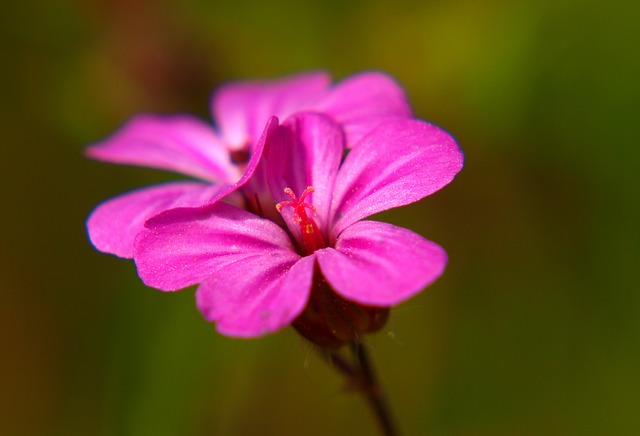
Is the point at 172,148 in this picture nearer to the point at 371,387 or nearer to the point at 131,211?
the point at 131,211

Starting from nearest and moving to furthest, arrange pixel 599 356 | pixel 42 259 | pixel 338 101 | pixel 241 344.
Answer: pixel 338 101 → pixel 599 356 → pixel 241 344 → pixel 42 259

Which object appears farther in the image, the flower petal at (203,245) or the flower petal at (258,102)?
the flower petal at (258,102)

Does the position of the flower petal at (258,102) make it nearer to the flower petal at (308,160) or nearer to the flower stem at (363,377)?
the flower petal at (308,160)

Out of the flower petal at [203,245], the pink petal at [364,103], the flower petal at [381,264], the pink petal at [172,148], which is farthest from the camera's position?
the pink petal at [172,148]

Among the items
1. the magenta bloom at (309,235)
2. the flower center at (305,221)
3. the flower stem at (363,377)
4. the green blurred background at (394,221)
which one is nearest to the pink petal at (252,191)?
the magenta bloom at (309,235)

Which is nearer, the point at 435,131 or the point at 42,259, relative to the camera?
the point at 435,131

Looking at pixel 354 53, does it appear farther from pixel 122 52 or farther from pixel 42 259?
pixel 42 259

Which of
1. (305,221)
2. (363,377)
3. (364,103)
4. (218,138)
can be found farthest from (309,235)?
(218,138)

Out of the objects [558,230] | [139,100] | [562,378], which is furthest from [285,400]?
[139,100]
